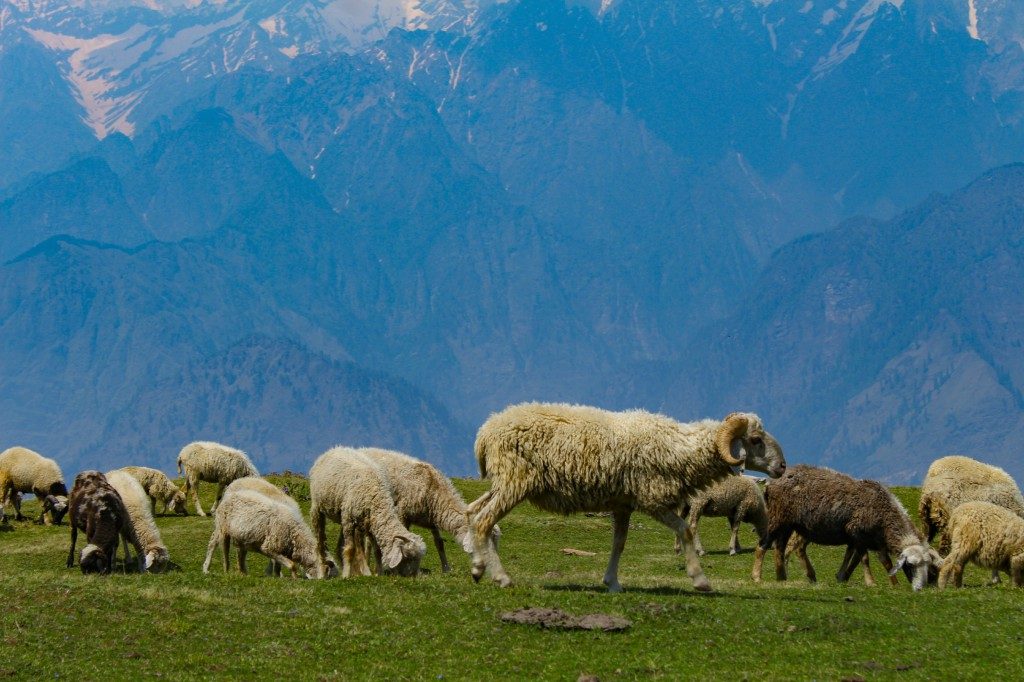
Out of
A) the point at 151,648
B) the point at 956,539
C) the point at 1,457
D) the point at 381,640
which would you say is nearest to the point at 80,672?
the point at 151,648

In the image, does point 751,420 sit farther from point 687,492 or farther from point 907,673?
point 907,673

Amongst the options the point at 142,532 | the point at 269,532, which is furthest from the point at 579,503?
the point at 142,532

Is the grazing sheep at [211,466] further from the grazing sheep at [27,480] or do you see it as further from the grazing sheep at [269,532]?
the grazing sheep at [269,532]

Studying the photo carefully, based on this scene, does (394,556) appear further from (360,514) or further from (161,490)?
(161,490)

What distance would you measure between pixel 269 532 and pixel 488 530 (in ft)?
23.0

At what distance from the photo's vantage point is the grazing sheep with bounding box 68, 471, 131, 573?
105 ft

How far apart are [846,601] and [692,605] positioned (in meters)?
4.19

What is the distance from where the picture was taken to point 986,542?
32.3m

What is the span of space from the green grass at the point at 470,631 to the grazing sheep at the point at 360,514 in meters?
1.18

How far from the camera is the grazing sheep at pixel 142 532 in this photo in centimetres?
3447

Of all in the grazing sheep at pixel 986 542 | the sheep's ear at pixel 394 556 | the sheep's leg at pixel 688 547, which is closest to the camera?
the sheep's leg at pixel 688 547

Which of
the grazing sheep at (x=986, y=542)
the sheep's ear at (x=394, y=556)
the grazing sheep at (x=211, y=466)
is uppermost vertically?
the grazing sheep at (x=211, y=466)

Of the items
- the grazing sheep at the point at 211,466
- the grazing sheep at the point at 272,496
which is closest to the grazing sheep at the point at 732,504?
the grazing sheep at the point at 272,496

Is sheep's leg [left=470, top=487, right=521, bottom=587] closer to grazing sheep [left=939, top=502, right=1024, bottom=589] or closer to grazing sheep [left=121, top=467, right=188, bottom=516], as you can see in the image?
grazing sheep [left=939, top=502, right=1024, bottom=589]
